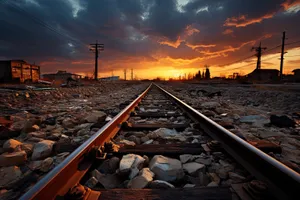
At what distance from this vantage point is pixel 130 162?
139cm

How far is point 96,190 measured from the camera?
1068 millimetres

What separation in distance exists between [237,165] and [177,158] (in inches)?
19.9

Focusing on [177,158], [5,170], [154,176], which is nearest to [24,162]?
[5,170]

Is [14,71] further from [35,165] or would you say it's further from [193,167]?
[193,167]

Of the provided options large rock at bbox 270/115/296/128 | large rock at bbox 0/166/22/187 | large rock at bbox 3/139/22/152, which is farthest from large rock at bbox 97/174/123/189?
large rock at bbox 270/115/296/128

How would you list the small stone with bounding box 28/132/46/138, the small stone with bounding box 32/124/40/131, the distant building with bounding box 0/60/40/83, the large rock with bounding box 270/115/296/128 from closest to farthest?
the small stone with bounding box 28/132/46/138 < the small stone with bounding box 32/124/40/131 < the large rock with bounding box 270/115/296/128 < the distant building with bounding box 0/60/40/83

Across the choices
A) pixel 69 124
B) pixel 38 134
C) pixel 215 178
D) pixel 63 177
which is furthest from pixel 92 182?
pixel 69 124

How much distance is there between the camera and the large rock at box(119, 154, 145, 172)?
4.34ft

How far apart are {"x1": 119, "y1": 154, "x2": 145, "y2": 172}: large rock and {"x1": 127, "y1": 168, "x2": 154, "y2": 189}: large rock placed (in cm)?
11

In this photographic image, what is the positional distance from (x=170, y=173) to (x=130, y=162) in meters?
0.33

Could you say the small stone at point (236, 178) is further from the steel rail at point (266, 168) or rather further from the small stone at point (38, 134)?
the small stone at point (38, 134)

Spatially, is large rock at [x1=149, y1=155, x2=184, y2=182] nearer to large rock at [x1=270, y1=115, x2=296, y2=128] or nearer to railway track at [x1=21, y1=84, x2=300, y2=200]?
railway track at [x1=21, y1=84, x2=300, y2=200]

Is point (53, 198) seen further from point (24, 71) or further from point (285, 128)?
point (24, 71)

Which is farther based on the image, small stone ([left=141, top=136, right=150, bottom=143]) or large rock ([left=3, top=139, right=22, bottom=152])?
small stone ([left=141, top=136, right=150, bottom=143])
